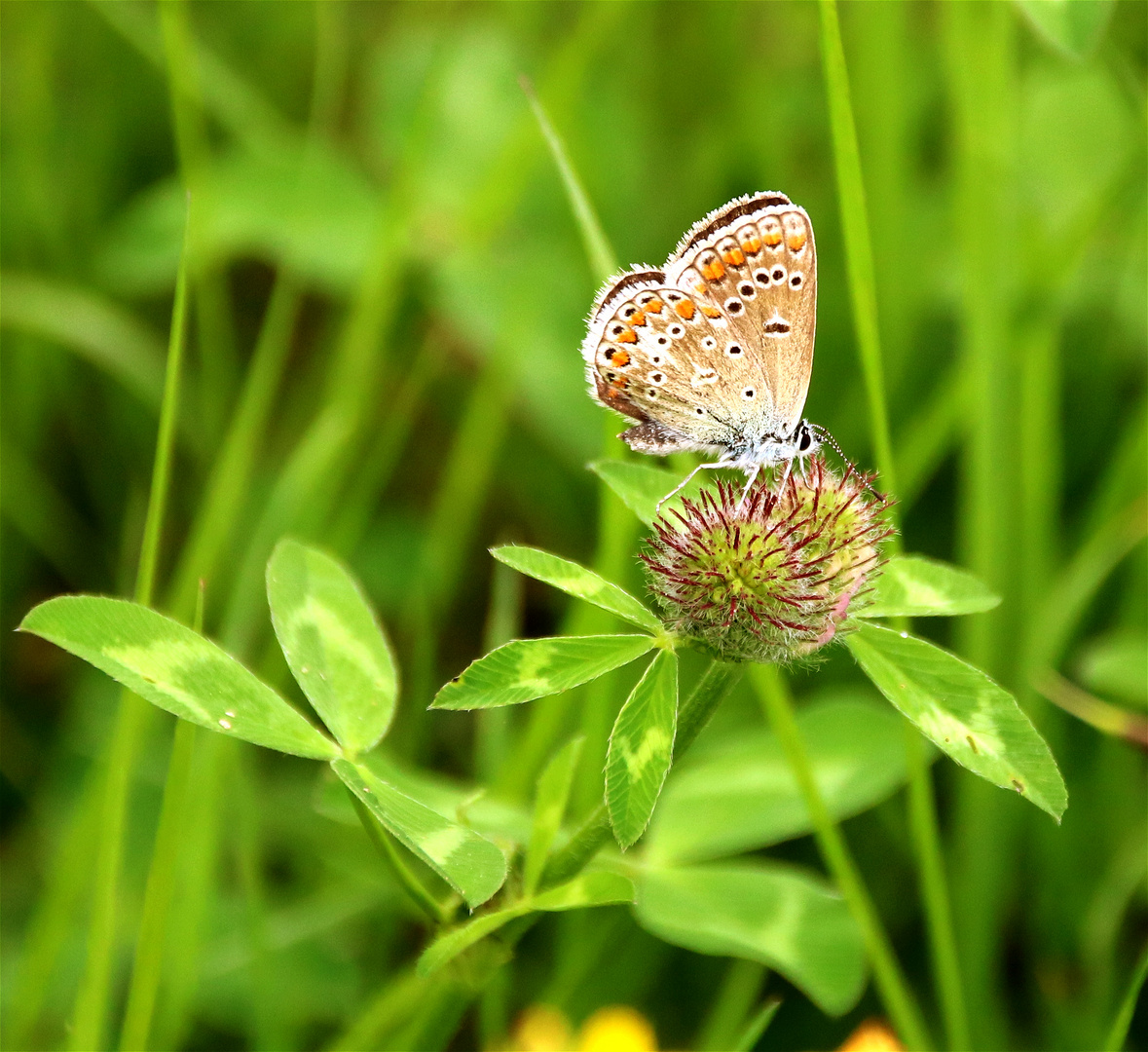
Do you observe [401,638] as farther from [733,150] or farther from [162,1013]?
[733,150]

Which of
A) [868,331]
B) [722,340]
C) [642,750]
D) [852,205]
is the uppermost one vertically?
[852,205]

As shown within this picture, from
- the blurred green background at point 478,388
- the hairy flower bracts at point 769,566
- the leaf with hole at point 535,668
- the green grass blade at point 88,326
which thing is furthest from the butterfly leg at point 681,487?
the green grass blade at point 88,326

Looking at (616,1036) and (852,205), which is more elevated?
(852,205)

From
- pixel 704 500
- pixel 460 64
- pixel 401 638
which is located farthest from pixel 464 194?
pixel 704 500

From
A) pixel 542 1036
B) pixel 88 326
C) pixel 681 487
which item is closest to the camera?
pixel 681 487

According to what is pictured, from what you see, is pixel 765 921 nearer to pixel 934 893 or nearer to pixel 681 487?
pixel 934 893

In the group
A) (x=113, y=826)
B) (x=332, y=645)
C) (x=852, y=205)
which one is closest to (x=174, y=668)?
(x=332, y=645)
